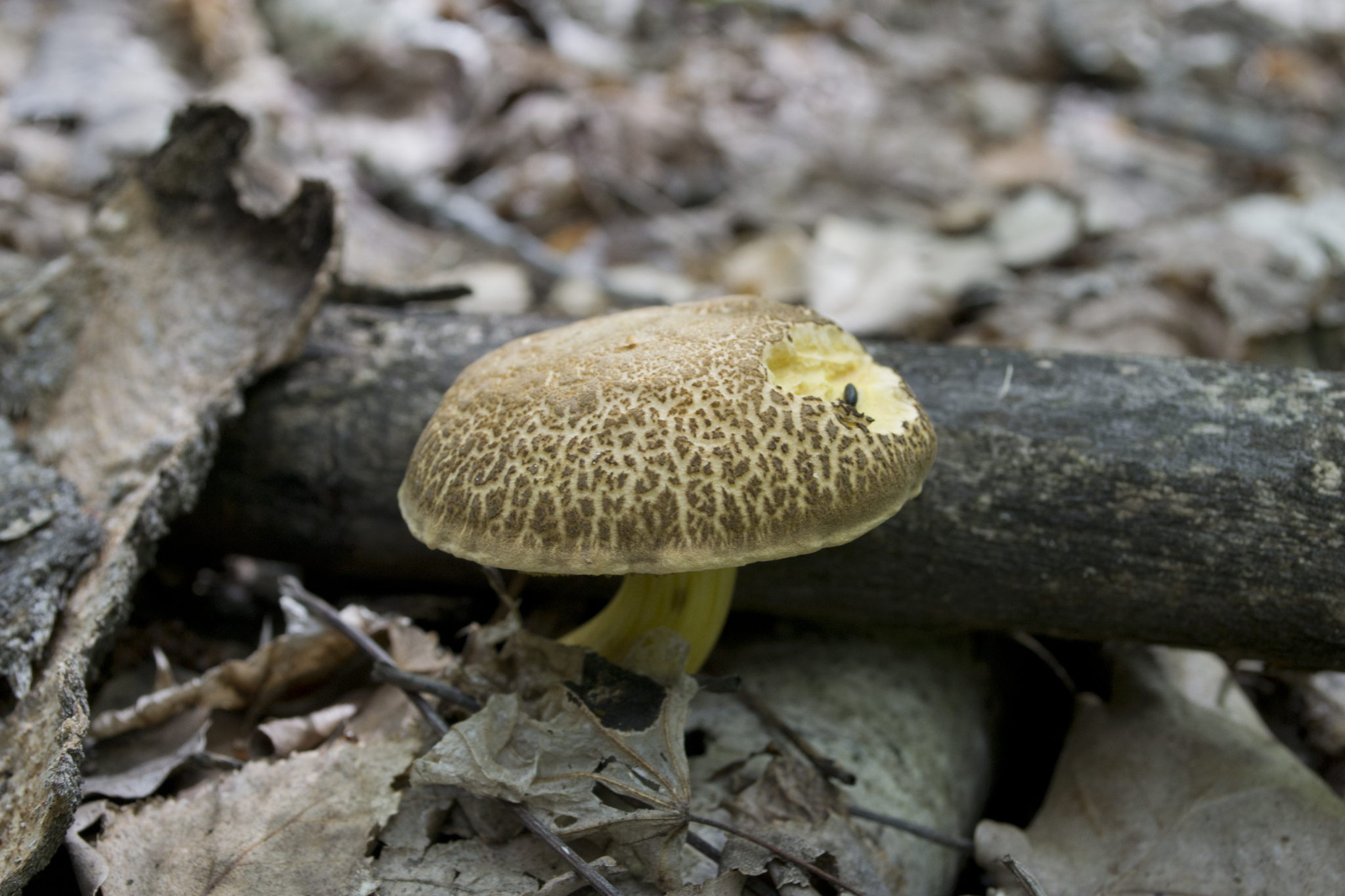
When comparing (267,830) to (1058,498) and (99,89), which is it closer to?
(1058,498)

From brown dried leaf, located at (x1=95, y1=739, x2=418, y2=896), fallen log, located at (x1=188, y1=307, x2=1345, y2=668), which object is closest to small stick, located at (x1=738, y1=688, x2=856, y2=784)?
fallen log, located at (x1=188, y1=307, x2=1345, y2=668)

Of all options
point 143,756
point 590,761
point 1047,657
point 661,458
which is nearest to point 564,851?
point 590,761

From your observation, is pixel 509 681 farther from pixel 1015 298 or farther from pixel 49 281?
pixel 1015 298

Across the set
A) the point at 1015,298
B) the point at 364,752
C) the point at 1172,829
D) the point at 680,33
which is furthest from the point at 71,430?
the point at 680,33

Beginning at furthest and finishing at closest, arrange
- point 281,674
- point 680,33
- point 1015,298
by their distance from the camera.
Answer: point 680,33, point 1015,298, point 281,674

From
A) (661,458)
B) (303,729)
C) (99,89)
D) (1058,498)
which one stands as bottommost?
(303,729)

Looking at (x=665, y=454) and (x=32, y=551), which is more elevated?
(x=665, y=454)
